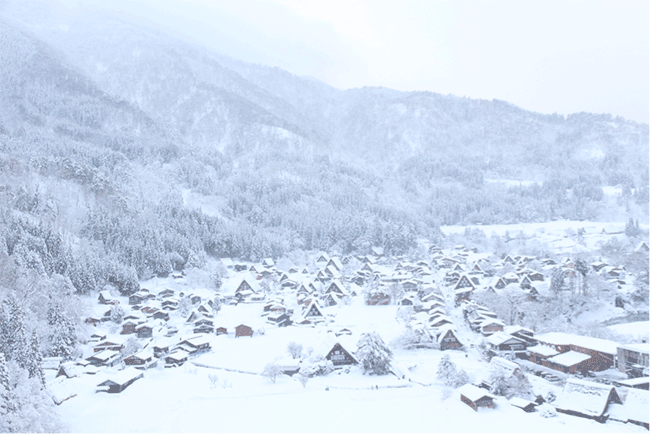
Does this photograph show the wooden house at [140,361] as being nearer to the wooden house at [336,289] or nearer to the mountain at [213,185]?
the wooden house at [336,289]

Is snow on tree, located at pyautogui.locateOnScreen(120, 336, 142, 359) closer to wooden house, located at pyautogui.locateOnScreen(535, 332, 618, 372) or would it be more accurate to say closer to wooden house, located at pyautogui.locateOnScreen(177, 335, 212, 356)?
wooden house, located at pyautogui.locateOnScreen(177, 335, 212, 356)

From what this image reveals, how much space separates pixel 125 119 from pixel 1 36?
73.9 meters

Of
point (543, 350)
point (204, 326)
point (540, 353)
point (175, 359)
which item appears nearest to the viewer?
point (175, 359)

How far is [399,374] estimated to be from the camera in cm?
2825

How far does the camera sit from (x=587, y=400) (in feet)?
77.2

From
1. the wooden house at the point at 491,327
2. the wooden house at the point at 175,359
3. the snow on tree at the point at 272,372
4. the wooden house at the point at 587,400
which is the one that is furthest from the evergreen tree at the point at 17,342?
the wooden house at the point at 491,327

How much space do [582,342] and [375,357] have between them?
1643 centimetres

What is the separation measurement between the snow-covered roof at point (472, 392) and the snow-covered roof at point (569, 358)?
9714 millimetres

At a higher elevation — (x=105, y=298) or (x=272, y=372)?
(x=272, y=372)

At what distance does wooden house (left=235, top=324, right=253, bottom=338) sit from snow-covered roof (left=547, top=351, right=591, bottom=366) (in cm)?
2474

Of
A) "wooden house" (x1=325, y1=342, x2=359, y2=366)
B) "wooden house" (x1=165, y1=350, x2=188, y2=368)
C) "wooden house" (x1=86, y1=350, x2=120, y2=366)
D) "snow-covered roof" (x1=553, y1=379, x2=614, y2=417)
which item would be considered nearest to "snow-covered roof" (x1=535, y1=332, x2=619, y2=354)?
"snow-covered roof" (x1=553, y1=379, x2=614, y2=417)

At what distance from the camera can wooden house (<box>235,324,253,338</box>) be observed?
39.9 m

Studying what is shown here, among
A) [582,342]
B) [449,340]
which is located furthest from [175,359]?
[582,342]

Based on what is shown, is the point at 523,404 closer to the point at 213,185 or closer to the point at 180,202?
the point at 180,202
